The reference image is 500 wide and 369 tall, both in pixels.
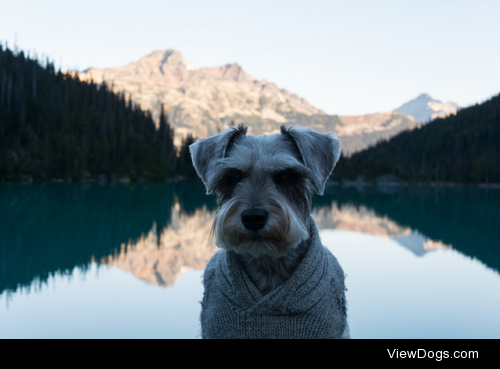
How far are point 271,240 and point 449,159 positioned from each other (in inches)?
7589

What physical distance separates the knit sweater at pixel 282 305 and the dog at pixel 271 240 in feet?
0.03

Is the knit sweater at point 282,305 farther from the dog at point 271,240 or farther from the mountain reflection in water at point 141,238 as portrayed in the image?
the mountain reflection in water at point 141,238

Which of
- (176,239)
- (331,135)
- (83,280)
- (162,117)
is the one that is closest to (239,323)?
(331,135)

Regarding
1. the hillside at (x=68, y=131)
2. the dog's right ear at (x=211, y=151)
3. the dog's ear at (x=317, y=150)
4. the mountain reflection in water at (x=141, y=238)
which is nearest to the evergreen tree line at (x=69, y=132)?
the hillside at (x=68, y=131)

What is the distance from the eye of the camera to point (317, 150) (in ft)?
13.7

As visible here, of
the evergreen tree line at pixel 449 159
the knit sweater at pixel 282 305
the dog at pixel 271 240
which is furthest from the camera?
the evergreen tree line at pixel 449 159

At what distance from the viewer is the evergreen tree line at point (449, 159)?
12794 centimetres

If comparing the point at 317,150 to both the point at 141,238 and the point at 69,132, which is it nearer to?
the point at 141,238

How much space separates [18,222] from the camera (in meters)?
20.5

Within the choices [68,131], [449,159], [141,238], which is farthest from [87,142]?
[449,159]

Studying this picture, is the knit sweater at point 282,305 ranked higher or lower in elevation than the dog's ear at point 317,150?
lower

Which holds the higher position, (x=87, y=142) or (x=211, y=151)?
(x=87, y=142)
